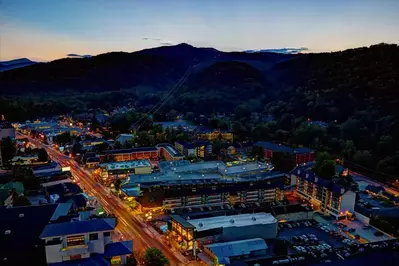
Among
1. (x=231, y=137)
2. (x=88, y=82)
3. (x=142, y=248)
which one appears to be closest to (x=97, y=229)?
(x=142, y=248)

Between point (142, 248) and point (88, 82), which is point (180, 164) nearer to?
point (142, 248)

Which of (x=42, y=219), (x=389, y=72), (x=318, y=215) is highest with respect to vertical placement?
(x=389, y=72)

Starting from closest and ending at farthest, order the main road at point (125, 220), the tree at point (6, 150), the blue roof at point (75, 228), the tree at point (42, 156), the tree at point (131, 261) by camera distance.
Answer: the blue roof at point (75, 228) → the tree at point (131, 261) → the main road at point (125, 220) → the tree at point (6, 150) → the tree at point (42, 156)

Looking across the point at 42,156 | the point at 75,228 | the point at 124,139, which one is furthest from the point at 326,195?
the point at 124,139

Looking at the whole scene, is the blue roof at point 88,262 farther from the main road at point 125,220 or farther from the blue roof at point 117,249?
the main road at point 125,220

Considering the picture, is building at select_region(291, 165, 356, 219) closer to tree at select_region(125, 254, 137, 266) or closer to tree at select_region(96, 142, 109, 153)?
tree at select_region(125, 254, 137, 266)

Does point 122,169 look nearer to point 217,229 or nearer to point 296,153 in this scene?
point 217,229

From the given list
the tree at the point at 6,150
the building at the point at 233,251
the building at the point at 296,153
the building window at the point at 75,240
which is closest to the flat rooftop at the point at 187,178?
the building at the point at 296,153

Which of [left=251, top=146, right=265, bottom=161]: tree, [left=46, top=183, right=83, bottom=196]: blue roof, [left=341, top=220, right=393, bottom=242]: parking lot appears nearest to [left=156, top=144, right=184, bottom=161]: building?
[left=251, top=146, right=265, bottom=161]: tree

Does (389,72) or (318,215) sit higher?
(389,72)
